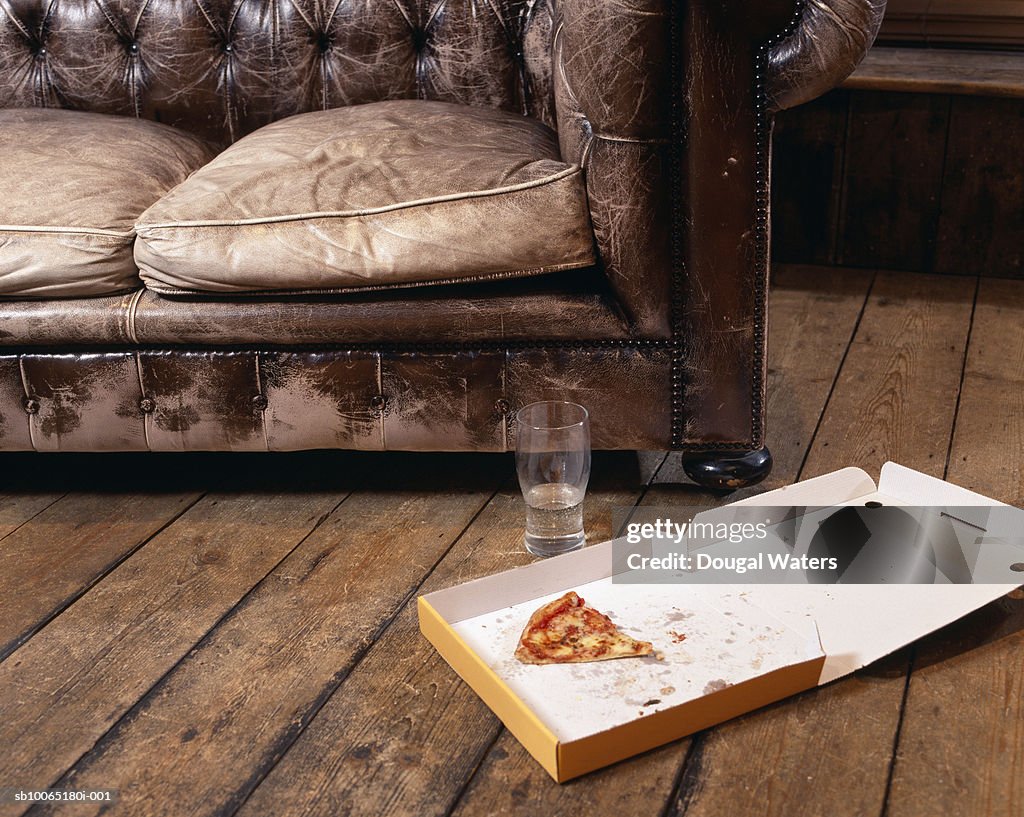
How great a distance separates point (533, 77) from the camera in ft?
6.13

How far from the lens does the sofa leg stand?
1556 mm

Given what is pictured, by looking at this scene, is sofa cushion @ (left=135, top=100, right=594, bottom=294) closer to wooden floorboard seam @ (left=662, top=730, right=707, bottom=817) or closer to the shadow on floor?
the shadow on floor

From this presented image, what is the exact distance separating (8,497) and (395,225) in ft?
2.31

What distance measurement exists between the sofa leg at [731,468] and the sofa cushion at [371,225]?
33 centimetres

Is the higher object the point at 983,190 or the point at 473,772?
the point at 983,190

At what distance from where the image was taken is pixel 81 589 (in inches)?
54.9

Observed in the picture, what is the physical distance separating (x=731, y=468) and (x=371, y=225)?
57 centimetres

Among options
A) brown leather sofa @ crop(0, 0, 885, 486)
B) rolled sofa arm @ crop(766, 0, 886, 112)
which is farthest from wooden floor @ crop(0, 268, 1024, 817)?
rolled sofa arm @ crop(766, 0, 886, 112)

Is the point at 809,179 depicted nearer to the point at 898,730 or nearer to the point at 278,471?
the point at 278,471

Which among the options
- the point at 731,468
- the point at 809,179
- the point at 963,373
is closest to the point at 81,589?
the point at 731,468

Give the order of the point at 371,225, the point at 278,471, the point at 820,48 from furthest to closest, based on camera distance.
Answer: the point at 278,471, the point at 371,225, the point at 820,48

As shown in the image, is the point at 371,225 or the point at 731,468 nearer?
the point at 371,225

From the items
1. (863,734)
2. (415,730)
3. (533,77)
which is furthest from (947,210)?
(415,730)

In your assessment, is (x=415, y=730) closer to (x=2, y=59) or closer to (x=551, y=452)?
(x=551, y=452)
